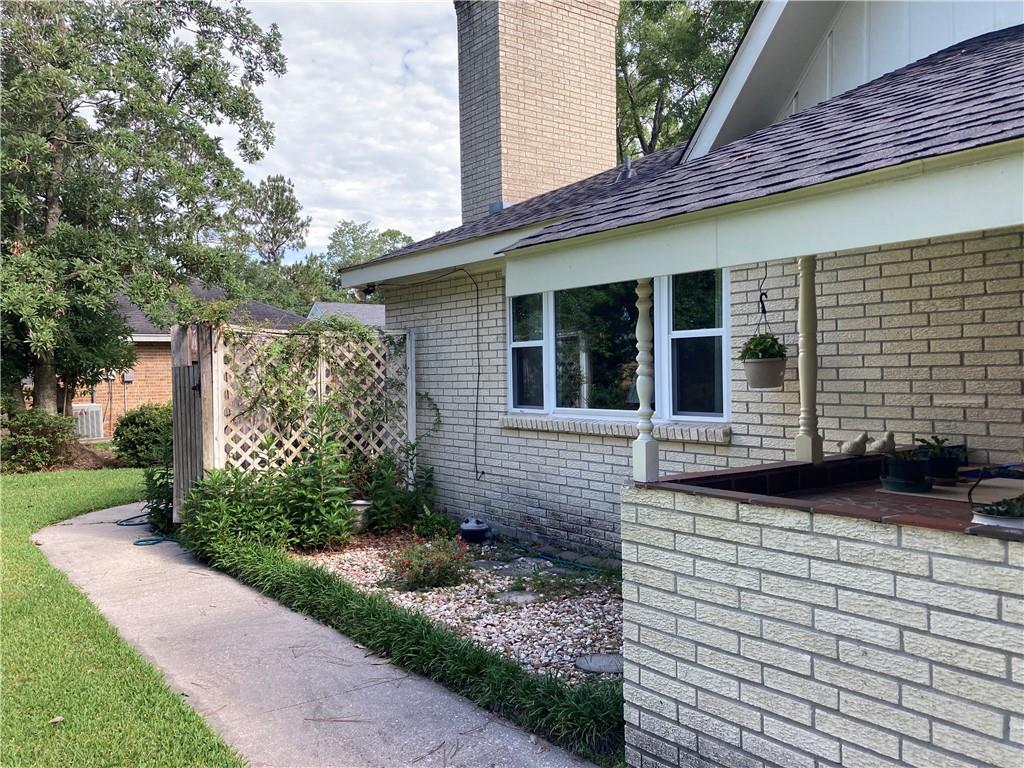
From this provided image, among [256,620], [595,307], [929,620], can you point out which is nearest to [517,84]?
[595,307]

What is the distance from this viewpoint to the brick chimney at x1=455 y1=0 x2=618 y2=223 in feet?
34.4

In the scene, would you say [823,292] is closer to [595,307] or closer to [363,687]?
[595,307]

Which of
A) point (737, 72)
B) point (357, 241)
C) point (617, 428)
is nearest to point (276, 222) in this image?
point (357, 241)

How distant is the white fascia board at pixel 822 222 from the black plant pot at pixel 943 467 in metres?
1.46

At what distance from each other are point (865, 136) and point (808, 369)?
1483mm

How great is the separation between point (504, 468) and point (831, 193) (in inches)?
231

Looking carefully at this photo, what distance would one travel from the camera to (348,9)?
935 centimetres

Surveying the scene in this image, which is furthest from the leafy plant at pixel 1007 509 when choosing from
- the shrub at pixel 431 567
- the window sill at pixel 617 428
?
the shrub at pixel 431 567

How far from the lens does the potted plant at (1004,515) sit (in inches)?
83.0

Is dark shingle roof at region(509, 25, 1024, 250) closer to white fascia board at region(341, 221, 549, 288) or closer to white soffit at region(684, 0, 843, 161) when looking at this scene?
white soffit at region(684, 0, 843, 161)

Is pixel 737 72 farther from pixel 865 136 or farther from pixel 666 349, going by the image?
pixel 865 136

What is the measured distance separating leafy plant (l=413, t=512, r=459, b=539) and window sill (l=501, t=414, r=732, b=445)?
49.4 inches

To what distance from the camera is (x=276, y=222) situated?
47719mm

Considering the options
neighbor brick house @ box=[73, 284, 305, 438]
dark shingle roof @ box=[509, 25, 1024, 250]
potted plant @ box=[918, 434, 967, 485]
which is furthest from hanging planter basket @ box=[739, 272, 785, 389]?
neighbor brick house @ box=[73, 284, 305, 438]
